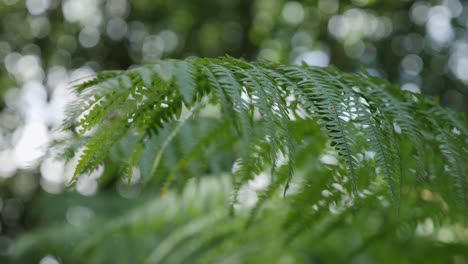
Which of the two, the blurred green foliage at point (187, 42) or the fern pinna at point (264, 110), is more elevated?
the fern pinna at point (264, 110)

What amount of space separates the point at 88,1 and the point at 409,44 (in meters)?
2.14

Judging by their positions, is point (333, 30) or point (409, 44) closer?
point (409, 44)

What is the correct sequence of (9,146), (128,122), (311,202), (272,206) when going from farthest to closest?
(9,146)
(272,206)
(311,202)
(128,122)

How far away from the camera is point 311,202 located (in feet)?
3.01

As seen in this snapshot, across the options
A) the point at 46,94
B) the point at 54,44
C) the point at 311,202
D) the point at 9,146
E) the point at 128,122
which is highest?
the point at 128,122

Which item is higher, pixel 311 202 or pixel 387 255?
pixel 311 202

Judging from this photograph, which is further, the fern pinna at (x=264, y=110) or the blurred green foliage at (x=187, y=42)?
the blurred green foliage at (x=187, y=42)

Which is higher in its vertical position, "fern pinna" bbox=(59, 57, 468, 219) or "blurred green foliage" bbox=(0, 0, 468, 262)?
"fern pinna" bbox=(59, 57, 468, 219)

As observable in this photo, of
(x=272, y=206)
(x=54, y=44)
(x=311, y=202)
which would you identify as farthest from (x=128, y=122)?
(x=54, y=44)

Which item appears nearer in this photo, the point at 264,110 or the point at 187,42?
the point at 264,110

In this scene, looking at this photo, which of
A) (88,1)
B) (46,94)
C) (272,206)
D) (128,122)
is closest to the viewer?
(128,122)

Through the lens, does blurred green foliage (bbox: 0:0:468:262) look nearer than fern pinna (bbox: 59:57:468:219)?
No

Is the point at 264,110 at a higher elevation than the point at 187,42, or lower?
higher

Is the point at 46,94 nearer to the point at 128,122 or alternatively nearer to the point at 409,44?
the point at 409,44
